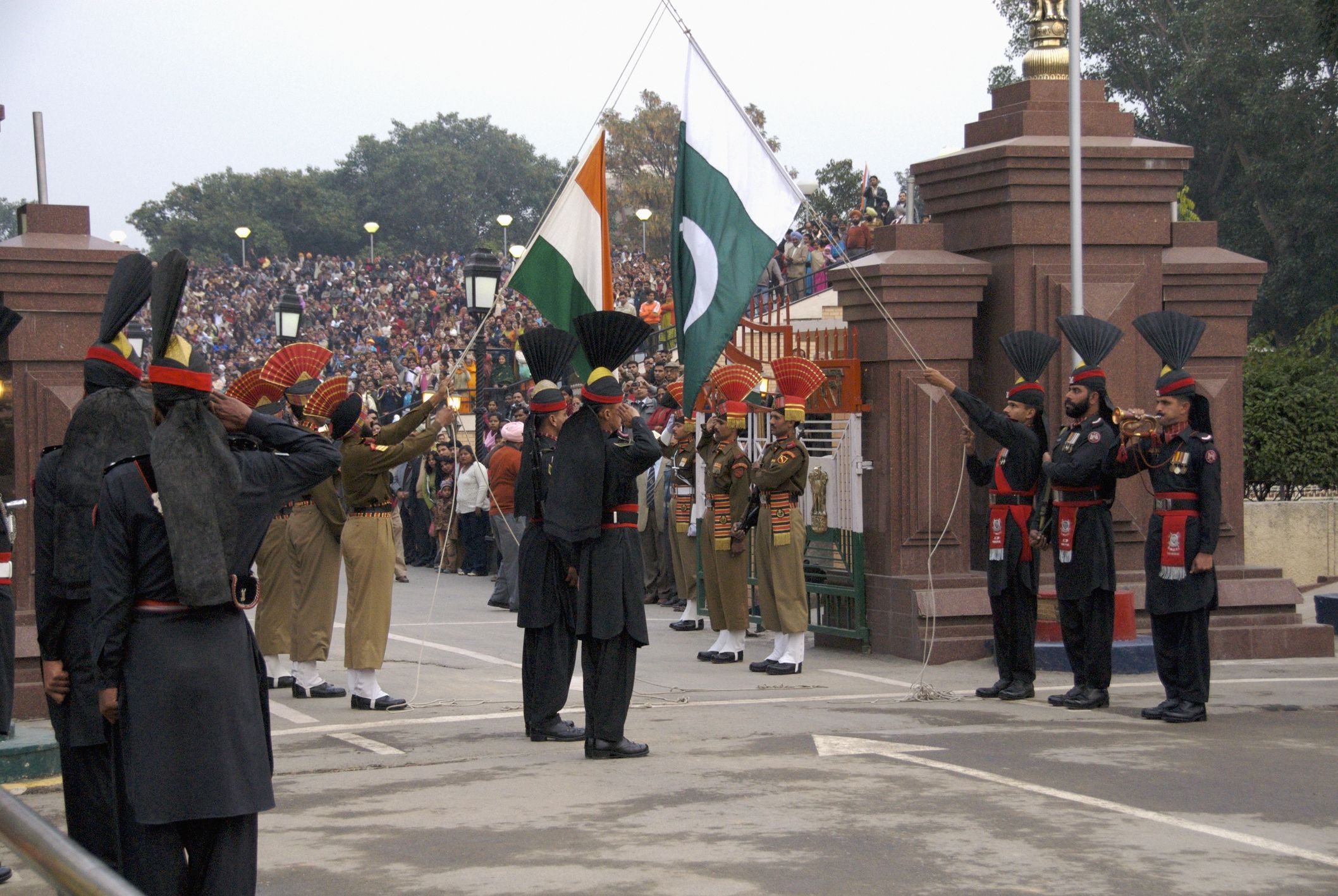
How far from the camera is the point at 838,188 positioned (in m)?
38.9

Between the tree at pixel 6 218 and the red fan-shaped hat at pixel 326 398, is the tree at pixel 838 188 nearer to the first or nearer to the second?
the red fan-shaped hat at pixel 326 398

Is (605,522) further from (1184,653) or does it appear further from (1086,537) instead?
(1184,653)

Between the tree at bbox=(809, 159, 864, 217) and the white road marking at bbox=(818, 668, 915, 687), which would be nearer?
the white road marking at bbox=(818, 668, 915, 687)

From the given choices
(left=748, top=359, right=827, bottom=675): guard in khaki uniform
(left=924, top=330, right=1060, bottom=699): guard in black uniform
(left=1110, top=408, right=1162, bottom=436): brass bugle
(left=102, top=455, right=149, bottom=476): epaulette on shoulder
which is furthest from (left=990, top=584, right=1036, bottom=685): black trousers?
(left=102, top=455, right=149, bottom=476): epaulette on shoulder

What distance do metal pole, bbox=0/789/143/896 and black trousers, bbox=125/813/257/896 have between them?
1612 mm

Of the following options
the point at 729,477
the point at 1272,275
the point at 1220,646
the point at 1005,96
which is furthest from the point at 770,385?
the point at 1272,275

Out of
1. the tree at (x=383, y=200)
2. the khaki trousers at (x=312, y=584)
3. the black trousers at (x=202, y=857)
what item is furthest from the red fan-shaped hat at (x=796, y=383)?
the tree at (x=383, y=200)

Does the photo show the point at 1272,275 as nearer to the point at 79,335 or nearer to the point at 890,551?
the point at 890,551

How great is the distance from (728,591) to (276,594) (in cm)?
341

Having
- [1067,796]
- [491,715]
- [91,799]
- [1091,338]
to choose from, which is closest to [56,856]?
[91,799]

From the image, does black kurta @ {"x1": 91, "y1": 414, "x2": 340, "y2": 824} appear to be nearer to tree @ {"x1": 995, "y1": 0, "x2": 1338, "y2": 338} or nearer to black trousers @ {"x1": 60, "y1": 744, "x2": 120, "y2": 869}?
black trousers @ {"x1": 60, "y1": 744, "x2": 120, "y2": 869}

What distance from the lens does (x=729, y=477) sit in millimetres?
12305

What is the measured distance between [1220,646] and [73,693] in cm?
880

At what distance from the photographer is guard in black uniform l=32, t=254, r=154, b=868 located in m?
5.66
